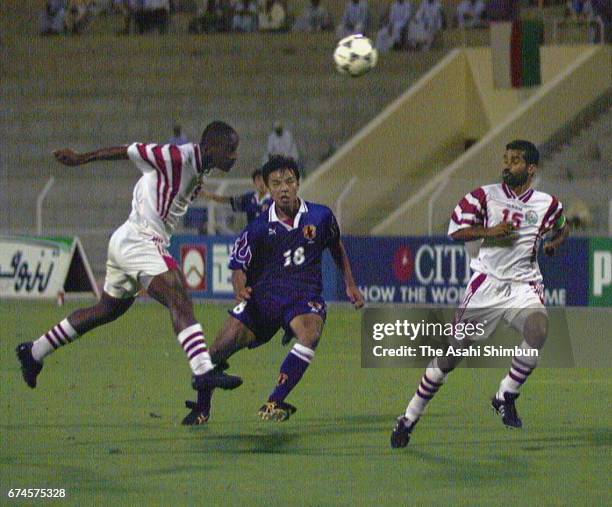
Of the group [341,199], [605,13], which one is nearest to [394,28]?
[605,13]

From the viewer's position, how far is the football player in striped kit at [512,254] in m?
9.63

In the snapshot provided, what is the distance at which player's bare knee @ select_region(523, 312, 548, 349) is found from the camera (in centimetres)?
972

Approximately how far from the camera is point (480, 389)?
40.6ft

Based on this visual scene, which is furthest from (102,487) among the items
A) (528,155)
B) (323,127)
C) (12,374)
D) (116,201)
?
(323,127)

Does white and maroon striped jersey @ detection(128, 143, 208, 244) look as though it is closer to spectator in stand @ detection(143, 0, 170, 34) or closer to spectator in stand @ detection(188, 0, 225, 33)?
spectator in stand @ detection(188, 0, 225, 33)

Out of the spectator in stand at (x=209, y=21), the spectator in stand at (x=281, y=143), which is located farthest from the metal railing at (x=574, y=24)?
the spectator in stand at (x=209, y=21)

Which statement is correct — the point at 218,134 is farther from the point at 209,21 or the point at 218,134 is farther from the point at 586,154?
the point at 209,21

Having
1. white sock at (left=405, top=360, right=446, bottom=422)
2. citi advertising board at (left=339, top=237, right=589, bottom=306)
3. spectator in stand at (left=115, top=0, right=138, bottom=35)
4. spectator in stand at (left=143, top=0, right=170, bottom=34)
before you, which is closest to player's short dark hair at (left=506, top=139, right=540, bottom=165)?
white sock at (left=405, top=360, right=446, bottom=422)

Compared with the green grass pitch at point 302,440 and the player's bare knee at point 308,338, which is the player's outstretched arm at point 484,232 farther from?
the green grass pitch at point 302,440

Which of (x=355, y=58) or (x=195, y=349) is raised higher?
(x=355, y=58)

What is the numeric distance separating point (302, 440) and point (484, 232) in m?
1.73

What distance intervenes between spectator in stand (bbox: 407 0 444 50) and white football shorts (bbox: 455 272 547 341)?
70.5ft

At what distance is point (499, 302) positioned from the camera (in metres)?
9.68

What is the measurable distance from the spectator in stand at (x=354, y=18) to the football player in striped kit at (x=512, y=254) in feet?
70.8
